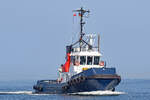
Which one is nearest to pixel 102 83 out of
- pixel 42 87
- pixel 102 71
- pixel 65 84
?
pixel 102 71

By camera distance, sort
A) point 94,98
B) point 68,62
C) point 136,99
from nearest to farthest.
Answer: point 94,98
point 136,99
point 68,62

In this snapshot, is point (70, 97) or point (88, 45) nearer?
point (70, 97)

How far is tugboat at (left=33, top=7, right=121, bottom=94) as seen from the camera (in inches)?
2341

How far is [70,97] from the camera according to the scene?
5912 centimetres

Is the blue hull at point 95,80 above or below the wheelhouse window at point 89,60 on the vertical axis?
below

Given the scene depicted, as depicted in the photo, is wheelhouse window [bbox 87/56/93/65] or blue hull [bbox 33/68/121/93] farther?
wheelhouse window [bbox 87/56/93/65]

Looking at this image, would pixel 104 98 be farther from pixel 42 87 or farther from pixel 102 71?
pixel 42 87

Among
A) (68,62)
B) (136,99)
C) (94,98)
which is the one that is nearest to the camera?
(94,98)

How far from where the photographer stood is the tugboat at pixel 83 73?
195ft

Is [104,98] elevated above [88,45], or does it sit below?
below

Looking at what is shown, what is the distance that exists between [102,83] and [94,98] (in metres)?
3.00

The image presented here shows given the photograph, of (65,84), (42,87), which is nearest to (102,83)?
(65,84)

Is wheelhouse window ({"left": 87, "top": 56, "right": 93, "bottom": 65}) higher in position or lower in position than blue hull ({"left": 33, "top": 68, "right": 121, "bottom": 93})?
higher

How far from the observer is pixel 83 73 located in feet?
197
